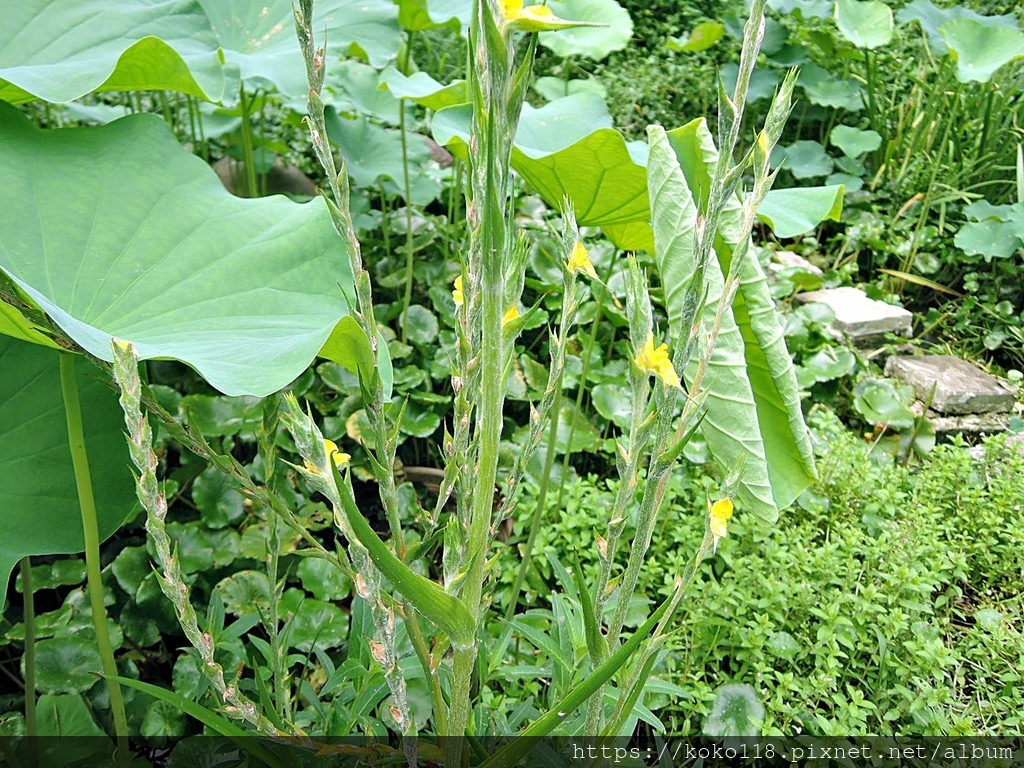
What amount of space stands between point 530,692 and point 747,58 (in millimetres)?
1111

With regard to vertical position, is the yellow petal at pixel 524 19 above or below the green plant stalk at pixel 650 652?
above

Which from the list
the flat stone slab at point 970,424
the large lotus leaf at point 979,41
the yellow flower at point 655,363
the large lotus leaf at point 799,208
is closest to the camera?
the yellow flower at point 655,363

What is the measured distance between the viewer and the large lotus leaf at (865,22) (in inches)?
143

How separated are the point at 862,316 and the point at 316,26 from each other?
2187mm

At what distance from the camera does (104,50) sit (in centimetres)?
154

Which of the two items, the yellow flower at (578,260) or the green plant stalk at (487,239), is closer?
the green plant stalk at (487,239)

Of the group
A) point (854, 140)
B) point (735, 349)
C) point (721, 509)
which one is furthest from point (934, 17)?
point (721, 509)

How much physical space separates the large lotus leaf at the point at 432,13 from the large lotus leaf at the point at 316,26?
0.15 ft

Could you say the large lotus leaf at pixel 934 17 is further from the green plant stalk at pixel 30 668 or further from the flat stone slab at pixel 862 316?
the green plant stalk at pixel 30 668

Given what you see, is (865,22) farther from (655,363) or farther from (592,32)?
(655,363)

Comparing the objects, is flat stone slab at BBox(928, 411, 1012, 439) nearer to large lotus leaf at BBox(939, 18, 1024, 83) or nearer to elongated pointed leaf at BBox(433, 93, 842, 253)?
elongated pointed leaf at BBox(433, 93, 842, 253)

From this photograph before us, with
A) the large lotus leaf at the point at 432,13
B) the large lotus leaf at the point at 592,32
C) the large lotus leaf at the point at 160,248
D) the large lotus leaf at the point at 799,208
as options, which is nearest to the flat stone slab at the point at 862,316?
the large lotus leaf at the point at 799,208

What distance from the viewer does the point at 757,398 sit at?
1271 mm

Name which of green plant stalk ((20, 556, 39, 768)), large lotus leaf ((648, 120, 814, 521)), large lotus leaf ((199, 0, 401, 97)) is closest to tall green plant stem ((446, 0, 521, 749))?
large lotus leaf ((648, 120, 814, 521))
